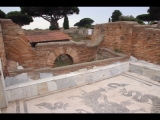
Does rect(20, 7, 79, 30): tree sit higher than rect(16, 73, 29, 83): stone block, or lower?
higher

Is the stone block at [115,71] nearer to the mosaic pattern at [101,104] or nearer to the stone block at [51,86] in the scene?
the mosaic pattern at [101,104]

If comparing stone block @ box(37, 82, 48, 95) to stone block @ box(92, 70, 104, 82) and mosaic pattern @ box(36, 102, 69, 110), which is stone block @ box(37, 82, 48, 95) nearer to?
mosaic pattern @ box(36, 102, 69, 110)

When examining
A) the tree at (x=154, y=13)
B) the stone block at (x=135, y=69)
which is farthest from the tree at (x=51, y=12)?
the stone block at (x=135, y=69)

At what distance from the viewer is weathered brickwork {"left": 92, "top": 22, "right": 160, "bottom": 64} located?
233 inches

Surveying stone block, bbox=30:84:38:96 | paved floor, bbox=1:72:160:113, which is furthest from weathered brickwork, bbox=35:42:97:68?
paved floor, bbox=1:72:160:113

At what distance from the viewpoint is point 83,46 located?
25.1 feet

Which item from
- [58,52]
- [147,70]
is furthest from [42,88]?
[147,70]

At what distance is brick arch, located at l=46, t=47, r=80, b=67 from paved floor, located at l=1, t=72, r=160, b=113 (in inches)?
96.8

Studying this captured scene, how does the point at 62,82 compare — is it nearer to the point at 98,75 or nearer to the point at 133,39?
the point at 98,75

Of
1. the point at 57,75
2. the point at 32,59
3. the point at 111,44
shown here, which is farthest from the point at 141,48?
the point at 32,59

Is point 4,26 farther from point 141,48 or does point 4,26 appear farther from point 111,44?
point 141,48

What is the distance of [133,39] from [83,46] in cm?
247

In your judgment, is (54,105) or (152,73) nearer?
(54,105)

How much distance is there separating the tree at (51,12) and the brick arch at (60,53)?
1871 centimetres
